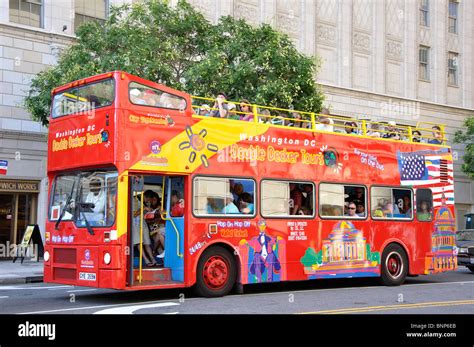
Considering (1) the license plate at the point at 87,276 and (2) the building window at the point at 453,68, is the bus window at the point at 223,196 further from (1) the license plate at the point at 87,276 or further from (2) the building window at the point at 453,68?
(2) the building window at the point at 453,68

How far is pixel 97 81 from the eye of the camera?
43.0ft

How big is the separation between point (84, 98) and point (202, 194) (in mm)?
2902

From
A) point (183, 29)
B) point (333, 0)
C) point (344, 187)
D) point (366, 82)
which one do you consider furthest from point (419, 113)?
point (344, 187)

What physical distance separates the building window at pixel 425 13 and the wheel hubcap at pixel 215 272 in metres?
32.7

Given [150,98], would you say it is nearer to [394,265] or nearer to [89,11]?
[394,265]

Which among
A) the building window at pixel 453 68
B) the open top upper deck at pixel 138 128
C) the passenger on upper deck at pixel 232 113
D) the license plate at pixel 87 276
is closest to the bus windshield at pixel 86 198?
the open top upper deck at pixel 138 128

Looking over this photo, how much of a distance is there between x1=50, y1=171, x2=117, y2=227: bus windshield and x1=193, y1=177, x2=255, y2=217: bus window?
5.72 ft

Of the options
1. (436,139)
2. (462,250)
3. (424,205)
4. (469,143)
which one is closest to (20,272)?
(424,205)

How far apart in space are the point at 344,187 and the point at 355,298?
3.14 metres

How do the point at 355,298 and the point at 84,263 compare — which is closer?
the point at 84,263

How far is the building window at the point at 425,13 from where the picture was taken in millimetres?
42656

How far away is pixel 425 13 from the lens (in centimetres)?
4303

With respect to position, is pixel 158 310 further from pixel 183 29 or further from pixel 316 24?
pixel 316 24

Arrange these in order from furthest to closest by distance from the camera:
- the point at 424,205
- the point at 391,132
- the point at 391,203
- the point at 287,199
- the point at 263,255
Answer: the point at 424,205 < the point at 391,132 < the point at 391,203 < the point at 287,199 < the point at 263,255
